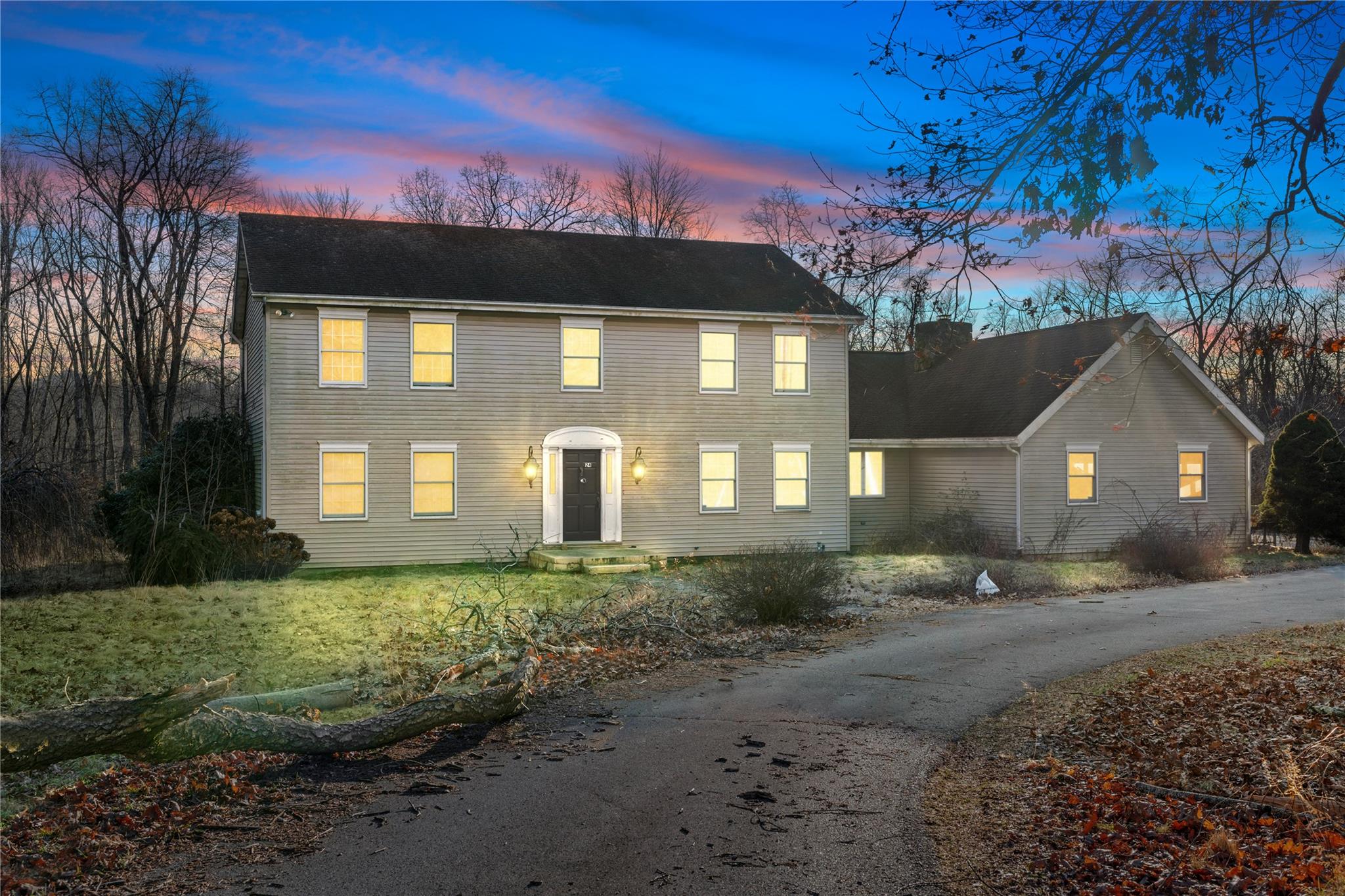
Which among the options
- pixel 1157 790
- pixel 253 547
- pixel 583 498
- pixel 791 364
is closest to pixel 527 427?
pixel 583 498

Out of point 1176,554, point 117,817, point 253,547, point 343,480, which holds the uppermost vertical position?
point 343,480

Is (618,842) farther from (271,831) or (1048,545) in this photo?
(1048,545)

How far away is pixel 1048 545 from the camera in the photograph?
82.8ft

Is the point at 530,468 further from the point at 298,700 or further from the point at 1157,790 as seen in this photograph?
the point at 1157,790

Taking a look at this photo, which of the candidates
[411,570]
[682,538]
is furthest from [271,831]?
[682,538]

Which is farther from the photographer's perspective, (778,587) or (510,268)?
(510,268)

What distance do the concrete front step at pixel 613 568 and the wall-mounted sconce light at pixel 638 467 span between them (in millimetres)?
2314

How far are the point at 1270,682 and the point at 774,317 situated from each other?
16046 mm

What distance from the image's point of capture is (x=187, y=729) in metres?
7.49

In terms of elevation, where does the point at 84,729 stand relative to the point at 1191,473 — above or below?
below

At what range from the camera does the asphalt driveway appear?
18.7 ft

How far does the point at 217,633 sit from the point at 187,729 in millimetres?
6130

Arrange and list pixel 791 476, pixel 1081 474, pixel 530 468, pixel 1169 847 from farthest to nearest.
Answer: pixel 1081 474, pixel 791 476, pixel 530 468, pixel 1169 847

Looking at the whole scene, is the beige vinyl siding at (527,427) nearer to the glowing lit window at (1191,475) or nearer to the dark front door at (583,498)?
the dark front door at (583,498)
